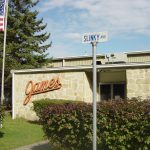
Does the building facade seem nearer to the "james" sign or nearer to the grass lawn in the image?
the "james" sign

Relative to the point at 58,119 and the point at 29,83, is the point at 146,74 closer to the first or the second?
the point at 29,83

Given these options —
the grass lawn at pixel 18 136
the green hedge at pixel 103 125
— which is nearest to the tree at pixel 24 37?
the grass lawn at pixel 18 136

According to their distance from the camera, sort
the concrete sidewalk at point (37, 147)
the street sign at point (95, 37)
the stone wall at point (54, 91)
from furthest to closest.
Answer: the stone wall at point (54, 91) → the concrete sidewalk at point (37, 147) → the street sign at point (95, 37)

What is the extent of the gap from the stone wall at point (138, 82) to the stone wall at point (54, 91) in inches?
113

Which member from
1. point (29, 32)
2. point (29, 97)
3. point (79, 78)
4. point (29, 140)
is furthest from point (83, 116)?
point (29, 32)

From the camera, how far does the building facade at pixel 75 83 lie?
77.4ft

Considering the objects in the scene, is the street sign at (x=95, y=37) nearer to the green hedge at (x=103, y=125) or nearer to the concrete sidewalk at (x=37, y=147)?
the green hedge at (x=103, y=125)

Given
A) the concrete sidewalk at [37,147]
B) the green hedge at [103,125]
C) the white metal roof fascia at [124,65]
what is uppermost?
the white metal roof fascia at [124,65]

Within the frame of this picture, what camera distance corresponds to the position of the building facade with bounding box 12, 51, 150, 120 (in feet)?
77.4

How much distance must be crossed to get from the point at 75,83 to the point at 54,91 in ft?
5.06

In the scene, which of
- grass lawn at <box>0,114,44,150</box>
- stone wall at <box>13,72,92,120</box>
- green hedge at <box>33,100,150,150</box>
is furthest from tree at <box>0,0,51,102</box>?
green hedge at <box>33,100,150,150</box>

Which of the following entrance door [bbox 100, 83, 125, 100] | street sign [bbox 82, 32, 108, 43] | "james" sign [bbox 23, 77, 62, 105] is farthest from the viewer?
entrance door [bbox 100, 83, 125, 100]

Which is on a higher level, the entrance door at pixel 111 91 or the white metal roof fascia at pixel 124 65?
the white metal roof fascia at pixel 124 65

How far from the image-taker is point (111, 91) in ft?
87.1
